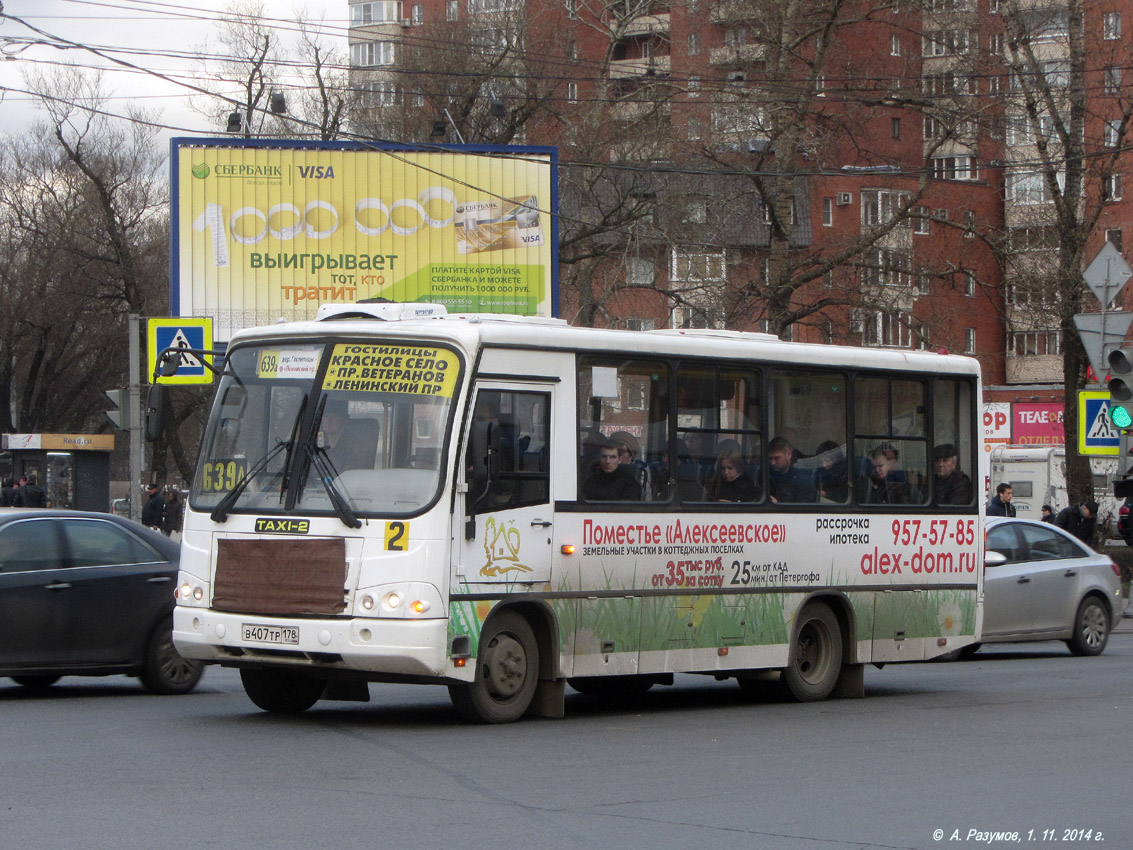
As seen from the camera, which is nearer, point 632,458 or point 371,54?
point 632,458

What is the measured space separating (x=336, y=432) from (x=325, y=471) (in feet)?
0.88

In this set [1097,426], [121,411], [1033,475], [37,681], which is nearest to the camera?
[37,681]

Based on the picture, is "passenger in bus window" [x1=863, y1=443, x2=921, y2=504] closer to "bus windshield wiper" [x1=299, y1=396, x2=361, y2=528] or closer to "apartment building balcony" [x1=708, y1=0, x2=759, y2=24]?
"bus windshield wiper" [x1=299, y1=396, x2=361, y2=528]

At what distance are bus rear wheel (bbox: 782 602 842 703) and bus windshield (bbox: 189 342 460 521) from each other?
13.5 ft

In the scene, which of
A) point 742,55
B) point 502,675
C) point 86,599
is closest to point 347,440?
point 502,675

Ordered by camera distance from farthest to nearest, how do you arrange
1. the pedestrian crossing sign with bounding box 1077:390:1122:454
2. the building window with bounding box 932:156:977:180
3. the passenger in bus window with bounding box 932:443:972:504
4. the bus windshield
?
1. the building window with bounding box 932:156:977:180
2. the pedestrian crossing sign with bounding box 1077:390:1122:454
3. the passenger in bus window with bounding box 932:443:972:504
4. the bus windshield

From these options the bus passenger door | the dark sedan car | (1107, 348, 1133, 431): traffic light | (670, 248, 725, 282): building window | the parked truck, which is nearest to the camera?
the bus passenger door

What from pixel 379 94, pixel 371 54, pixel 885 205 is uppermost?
pixel 371 54

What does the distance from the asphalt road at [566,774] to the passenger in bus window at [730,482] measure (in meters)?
1.63

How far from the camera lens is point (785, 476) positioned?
43.0 ft

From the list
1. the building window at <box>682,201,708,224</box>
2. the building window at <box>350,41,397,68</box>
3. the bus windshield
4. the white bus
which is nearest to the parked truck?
the building window at <box>682,201,708,224</box>

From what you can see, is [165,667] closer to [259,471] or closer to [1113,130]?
[259,471]

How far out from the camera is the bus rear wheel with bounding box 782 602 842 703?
44.1 feet

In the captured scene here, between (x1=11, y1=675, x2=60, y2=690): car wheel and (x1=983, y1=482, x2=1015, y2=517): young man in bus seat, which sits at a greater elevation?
(x1=983, y1=482, x2=1015, y2=517): young man in bus seat
